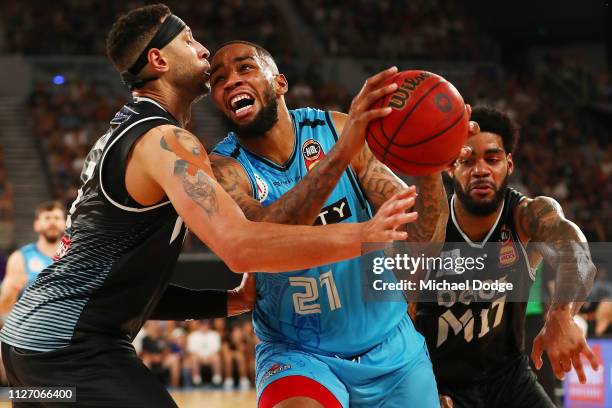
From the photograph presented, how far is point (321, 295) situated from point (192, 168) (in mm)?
1058

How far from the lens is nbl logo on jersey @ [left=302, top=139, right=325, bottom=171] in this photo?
4.23 meters

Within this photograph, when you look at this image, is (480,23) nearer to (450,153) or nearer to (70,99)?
(70,99)

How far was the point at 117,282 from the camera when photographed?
3.45m

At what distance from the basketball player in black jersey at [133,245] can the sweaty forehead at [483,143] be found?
1.62m

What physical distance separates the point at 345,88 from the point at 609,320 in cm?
1063

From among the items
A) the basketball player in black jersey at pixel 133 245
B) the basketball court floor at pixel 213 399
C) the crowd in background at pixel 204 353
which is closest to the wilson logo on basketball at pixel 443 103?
the basketball player in black jersey at pixel 133 245

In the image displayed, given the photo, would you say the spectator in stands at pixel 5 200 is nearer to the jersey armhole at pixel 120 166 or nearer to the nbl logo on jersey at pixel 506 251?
the nbl logo on jersey at pixel 506 251

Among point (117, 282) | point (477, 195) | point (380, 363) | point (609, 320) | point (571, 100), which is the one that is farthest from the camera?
point (571, 100)

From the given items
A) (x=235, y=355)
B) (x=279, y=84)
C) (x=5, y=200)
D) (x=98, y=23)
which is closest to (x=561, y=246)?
(x=279, y=84)

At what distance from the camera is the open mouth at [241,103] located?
4.11m

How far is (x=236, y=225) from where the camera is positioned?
10.4ft

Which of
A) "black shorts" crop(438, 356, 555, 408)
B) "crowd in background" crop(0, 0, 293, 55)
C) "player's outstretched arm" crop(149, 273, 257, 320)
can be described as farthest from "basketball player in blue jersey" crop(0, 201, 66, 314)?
"crowd in background" crop(0, 0, 293, 55)

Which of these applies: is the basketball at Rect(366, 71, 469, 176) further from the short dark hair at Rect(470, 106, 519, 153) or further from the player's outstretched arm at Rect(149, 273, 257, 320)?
the short dark hair at Rect(470, 106, 519, 153)

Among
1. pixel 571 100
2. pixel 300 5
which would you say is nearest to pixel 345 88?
pixel 300 5
